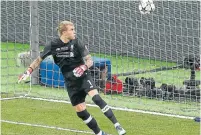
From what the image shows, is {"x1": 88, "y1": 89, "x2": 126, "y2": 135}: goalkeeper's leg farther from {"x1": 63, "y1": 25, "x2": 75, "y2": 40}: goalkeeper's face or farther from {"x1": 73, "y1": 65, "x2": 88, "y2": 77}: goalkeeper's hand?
{"x1": 63, "y1": 25, "x2": 75, "y2": 40}: goalkeeper's face

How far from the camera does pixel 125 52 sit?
16.2 metres

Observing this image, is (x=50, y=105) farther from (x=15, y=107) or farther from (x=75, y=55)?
(x=75, y=55)

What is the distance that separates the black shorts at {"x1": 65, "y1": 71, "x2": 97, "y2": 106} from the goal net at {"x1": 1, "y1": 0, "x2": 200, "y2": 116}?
2732mm

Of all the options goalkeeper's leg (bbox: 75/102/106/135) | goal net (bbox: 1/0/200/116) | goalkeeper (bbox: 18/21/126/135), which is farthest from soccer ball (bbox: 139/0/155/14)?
goalkeeper's leg (bbox: 75/102/106/135)

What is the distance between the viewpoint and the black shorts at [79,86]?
10.4 m

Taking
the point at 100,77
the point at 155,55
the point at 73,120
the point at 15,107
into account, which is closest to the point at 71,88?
the point at 73,120

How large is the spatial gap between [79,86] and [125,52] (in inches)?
230

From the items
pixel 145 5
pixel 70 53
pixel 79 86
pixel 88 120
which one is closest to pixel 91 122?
pixel 88 120

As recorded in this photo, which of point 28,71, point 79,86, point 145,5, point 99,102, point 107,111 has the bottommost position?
point 107,111

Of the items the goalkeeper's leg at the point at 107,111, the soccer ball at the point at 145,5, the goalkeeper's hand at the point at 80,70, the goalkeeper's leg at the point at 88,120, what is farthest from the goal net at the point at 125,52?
the goalkeeper's hand at the point at 80,70

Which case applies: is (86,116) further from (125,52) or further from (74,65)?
(125,52)

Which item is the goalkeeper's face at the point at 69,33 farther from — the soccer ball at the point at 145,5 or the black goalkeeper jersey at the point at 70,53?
the soccer ball at the point at 145,5

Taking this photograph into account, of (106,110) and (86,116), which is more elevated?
(106,110)

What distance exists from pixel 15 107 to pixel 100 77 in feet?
6.75
